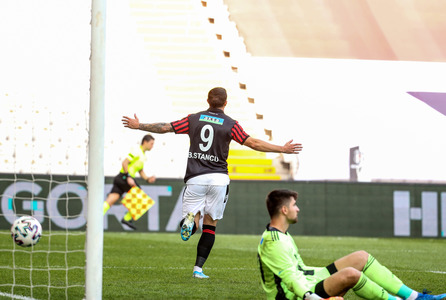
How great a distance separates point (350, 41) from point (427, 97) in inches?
123

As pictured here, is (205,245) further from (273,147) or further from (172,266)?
(172,266)

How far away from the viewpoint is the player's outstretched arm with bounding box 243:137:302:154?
6711mm

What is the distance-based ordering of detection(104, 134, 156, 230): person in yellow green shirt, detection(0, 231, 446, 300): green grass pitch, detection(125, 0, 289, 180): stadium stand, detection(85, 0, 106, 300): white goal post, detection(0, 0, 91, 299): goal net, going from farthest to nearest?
1. detection(125, 0, 289, 180): stadium stand
2. detection(0, 0, 91, 299): goal net
3. detection(104, 134, 156, 230): person in yellow green shirt
4. detection(0, 231, 446, 300): green grass pitch
5. detection(85, 0, 106, 300): white goal post

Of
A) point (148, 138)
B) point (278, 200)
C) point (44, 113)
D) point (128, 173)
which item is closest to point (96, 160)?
point (278, 200)

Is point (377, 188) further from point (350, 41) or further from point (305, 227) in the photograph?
point (350, 41)

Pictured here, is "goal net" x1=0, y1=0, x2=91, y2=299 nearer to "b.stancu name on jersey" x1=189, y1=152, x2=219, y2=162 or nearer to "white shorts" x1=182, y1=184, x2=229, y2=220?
"white shorts" x1=182, y1=184, x2=229, y2=220

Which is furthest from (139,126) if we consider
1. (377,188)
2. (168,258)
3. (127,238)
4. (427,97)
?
(427,97)

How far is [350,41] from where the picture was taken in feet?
83.6

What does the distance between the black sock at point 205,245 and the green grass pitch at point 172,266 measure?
19 cm

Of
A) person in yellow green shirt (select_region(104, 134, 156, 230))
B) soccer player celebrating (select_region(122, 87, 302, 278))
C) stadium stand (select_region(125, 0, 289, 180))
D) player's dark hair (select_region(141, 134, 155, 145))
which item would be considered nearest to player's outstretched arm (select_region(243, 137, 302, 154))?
soccer player celebrating (select_region(122, 87, 302, 278))

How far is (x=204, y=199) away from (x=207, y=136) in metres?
0.57

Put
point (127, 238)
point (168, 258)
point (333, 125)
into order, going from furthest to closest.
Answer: point (333, 125) < point (127, 238) < point (168, 258)

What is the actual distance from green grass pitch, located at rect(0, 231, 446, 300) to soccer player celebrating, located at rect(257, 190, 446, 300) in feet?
3.28

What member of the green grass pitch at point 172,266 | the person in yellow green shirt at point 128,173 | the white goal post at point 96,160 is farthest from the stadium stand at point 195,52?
the white goal post at point 96,160
